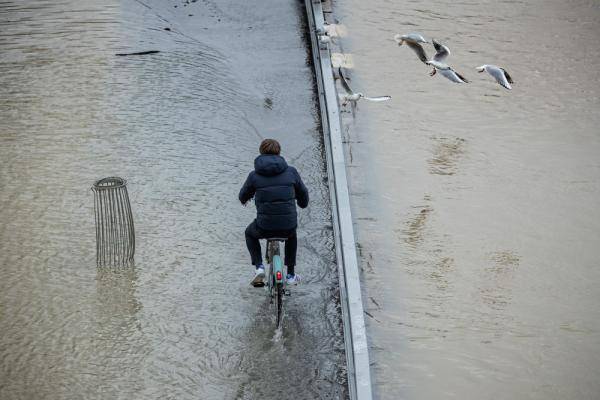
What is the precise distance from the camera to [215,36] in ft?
41.1

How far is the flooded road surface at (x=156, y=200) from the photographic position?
6.16 metres

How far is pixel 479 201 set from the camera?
9.08m

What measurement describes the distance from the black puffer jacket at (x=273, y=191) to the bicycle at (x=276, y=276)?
0.61 feet

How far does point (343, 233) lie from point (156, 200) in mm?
2112

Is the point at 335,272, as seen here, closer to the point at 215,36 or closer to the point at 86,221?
the point at 86,221

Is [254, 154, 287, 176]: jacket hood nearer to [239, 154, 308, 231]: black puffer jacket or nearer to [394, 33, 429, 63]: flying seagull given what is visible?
[239, 154, 308, 231]: black puffer jacket

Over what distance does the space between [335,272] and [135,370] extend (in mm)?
2149

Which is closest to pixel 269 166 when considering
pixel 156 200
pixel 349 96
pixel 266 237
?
Answer: pixel 266 237

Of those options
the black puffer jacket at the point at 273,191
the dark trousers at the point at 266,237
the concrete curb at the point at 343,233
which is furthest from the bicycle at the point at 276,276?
the concrete curb at the point at 343,233

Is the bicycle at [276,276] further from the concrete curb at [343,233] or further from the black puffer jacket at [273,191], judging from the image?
the concrete curb at [343,233]

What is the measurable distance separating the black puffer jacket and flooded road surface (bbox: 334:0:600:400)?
132 cm

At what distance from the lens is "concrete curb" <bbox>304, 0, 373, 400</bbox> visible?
5.93 metres

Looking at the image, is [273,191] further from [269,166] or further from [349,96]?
[349,96]

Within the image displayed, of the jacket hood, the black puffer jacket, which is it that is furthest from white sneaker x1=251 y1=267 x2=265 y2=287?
the jacket hood
